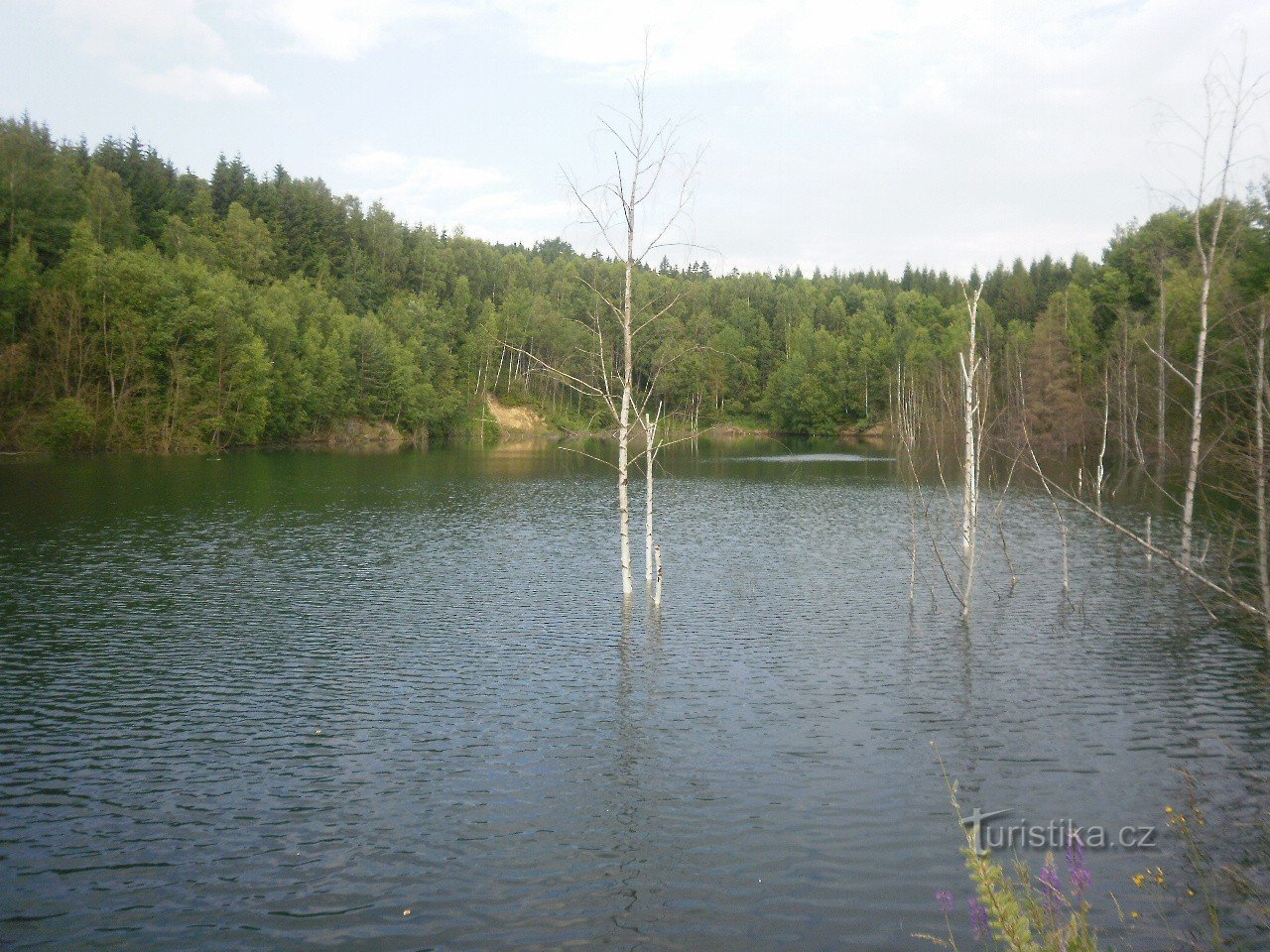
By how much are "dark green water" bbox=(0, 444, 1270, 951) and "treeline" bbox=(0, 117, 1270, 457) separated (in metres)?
7.74

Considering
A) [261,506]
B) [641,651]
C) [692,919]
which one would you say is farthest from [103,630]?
[261,506]

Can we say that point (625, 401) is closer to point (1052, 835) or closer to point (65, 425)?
point (1052, 835)

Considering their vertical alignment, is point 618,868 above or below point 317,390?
below

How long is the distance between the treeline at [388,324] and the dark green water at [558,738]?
7739mm

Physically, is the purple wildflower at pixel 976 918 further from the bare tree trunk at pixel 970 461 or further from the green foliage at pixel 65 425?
the green foliage at pixel 65 425

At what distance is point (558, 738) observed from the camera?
1330 cm

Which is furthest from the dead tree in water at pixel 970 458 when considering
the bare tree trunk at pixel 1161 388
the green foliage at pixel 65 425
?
the green foliage at pixel 65 425

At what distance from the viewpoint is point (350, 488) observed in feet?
159

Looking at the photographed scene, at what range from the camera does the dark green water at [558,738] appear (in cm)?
886

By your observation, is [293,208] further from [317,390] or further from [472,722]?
[472,722]

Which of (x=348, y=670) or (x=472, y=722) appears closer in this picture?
(x=472, y=722)

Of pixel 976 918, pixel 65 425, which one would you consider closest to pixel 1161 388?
pixel 976 918

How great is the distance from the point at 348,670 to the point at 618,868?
8766 mm

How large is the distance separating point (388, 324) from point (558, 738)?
108365mm
